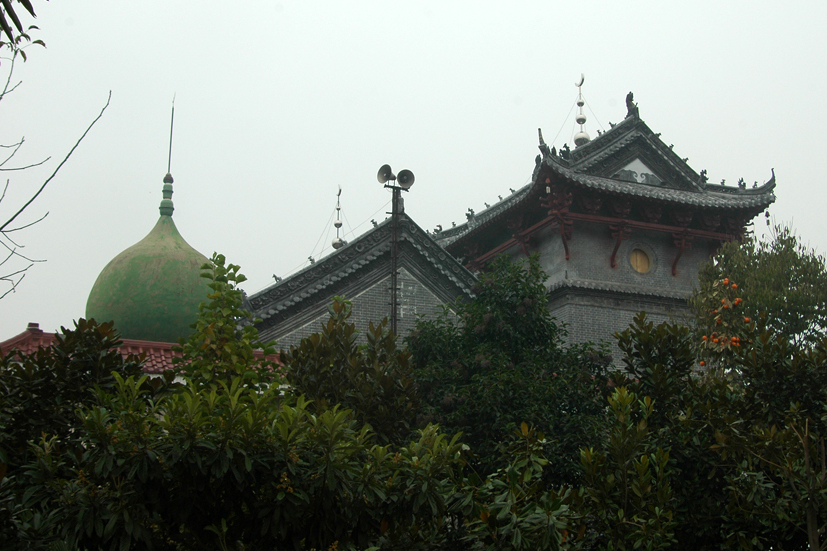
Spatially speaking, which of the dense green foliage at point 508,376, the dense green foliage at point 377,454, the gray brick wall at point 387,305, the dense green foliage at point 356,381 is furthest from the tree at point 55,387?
the gray brick wall at point 387,305

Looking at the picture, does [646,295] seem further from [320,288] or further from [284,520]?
[284,520]

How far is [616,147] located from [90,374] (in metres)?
18.2

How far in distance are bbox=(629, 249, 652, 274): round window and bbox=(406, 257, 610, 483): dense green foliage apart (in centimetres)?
973

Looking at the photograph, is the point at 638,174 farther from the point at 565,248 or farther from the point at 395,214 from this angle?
the point at 395,214

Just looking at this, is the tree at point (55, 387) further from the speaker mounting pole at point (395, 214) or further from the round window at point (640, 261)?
the round window at point (640, 261)

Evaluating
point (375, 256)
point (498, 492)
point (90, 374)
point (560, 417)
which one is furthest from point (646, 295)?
point (90, 374)

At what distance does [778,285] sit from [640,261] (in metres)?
3.58

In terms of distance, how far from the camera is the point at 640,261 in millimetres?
22906

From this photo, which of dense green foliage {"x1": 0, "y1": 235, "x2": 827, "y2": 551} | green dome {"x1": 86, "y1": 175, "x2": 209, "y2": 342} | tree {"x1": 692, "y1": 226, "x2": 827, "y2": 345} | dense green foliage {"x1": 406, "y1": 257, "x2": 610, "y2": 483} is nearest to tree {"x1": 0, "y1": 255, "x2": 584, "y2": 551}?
dense green foliage {"x1": 0, "y1": 235, "x2": 827, "y2": 551}

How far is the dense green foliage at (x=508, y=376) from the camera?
11414mm

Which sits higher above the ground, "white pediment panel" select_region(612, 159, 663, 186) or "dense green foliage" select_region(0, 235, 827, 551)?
"white pediment panel" select_region(612, 159, 663, 186)

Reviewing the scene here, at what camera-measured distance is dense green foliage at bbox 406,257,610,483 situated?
449 inches

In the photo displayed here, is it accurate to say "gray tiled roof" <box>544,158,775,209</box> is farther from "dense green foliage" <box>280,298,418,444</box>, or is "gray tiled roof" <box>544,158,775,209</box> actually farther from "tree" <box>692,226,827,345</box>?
"dense green foliage" <box>280,298,418,444</box>

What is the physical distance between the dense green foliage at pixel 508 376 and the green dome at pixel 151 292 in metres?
4.37
